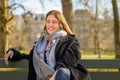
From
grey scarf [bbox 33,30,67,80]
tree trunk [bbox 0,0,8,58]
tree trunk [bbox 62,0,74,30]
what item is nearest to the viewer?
grey scarf [bbox 33,30,67,80]

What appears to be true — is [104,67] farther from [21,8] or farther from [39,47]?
[21,8]

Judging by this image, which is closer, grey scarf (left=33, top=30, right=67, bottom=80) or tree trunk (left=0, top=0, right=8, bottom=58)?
grey scarf (left=33, top=30, right=67, bottom=80)

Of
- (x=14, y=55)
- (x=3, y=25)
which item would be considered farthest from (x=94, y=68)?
(x=3, y=25)

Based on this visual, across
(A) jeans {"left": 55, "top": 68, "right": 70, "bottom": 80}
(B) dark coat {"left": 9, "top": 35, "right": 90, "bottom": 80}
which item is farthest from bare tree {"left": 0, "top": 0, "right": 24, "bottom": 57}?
(A) jeans {"left": 55, "top": 68, "right": 70, "bottom": 80}

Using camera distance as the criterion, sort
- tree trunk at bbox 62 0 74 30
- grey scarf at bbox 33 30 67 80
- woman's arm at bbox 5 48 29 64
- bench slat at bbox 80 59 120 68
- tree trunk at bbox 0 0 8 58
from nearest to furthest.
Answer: grey scarf at bbox 33 30 67 80 < woman's arm at bbox 5 48 29 64 < bench slat at bbox 80 59 120 68 < tree trunk at bbox 62 0 74 30 < tree trunk at bbox 0 0 8 58

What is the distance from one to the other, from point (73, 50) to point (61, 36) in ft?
0.77

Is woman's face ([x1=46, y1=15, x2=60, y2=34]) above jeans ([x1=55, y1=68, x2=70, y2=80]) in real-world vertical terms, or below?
above

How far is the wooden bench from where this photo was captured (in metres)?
5.45

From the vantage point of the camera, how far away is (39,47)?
4.41 meters

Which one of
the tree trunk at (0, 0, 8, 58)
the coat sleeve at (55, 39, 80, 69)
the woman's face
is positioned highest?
the woman's face

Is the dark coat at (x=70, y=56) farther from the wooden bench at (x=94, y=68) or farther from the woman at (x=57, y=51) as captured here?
the wooden bench at (x=94, y=68)

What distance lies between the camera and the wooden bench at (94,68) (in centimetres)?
545

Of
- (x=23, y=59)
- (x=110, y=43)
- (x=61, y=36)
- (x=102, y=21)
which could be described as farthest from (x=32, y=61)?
(x=110, y=43)

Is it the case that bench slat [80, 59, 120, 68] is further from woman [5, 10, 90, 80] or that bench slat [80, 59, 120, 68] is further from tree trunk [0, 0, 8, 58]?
tree trunk [0, 0, 8, 58]
